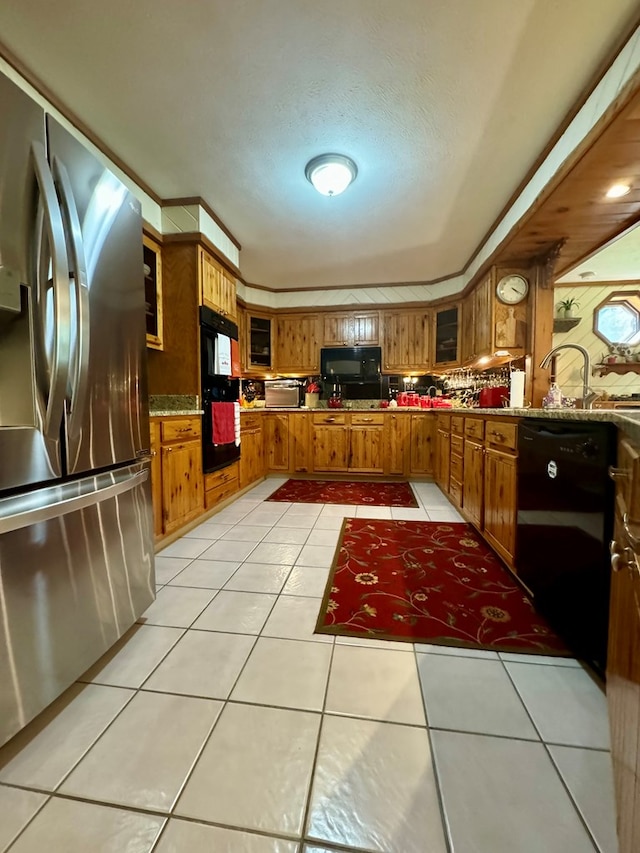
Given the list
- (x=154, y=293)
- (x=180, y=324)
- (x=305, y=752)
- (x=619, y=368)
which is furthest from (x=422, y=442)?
(x=305, y=752)

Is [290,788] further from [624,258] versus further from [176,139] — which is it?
[624,258]

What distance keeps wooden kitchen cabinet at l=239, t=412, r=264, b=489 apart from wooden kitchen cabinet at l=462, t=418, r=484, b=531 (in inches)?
86.3

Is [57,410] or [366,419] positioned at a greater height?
[57,410]

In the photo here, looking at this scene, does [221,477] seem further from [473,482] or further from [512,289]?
[512,289]

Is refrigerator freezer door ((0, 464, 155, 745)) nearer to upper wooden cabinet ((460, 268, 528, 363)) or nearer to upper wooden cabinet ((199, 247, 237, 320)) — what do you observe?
upper wooden cabinet ((199, 247, 237, 320))

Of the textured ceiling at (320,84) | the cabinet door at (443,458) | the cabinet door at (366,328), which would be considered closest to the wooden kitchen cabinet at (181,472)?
the textured ceiling at (320,84)

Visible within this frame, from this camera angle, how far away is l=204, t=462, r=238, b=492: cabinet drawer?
279 centimetres

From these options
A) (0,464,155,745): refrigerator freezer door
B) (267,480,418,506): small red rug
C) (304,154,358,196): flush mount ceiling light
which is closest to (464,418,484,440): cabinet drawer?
(267,480,418,506): small red rug

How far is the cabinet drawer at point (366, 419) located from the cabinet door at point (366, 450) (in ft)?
0.17

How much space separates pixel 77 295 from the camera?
3.26ft

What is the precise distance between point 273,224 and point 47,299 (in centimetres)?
258

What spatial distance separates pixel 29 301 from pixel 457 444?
2996 mm

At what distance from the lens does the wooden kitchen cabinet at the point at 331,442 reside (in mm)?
4309

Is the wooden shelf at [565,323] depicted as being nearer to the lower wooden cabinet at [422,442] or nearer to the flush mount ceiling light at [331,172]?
the lower wooden cabinet at [422,442]
